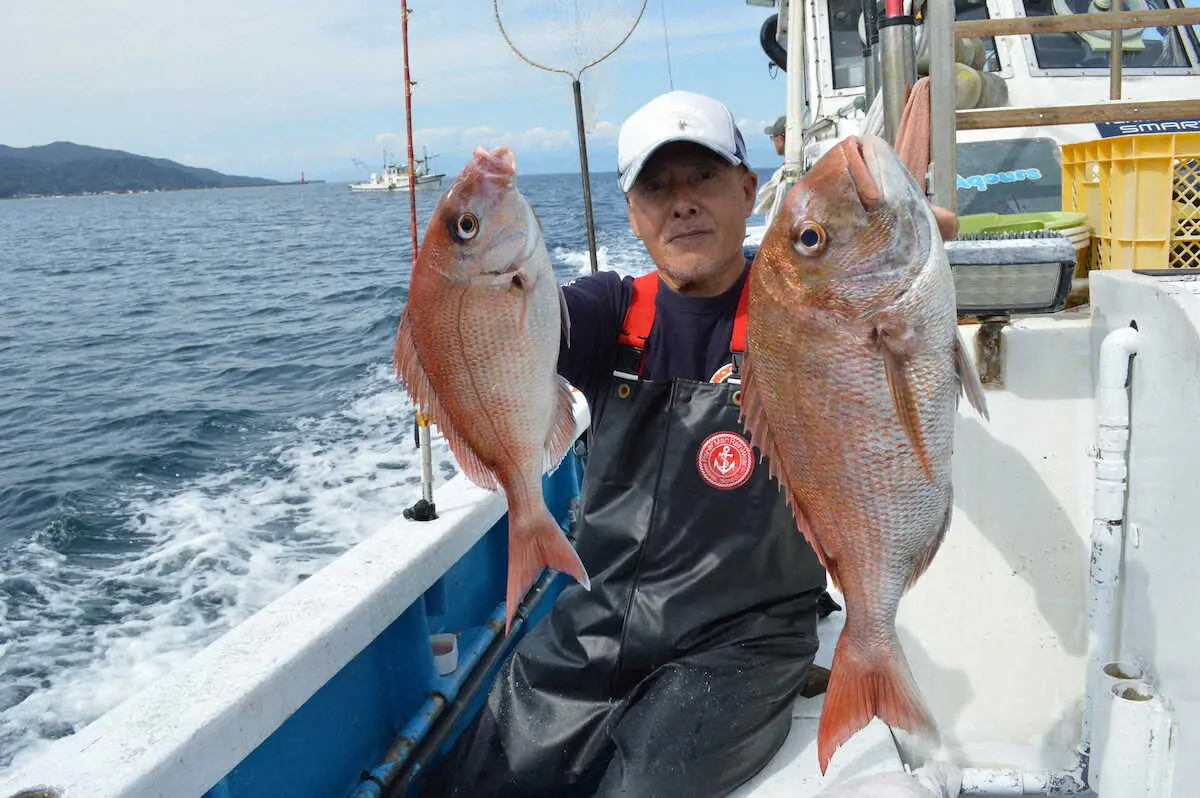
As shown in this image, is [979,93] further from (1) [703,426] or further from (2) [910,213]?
(2) [910,213]

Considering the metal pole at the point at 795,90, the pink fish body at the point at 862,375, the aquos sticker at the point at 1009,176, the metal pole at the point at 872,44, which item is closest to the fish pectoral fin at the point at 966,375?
the pink fish body at the point at 862,375

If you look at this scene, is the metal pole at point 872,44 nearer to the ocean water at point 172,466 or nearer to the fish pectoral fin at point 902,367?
the fish pectoral fin at point 902,367

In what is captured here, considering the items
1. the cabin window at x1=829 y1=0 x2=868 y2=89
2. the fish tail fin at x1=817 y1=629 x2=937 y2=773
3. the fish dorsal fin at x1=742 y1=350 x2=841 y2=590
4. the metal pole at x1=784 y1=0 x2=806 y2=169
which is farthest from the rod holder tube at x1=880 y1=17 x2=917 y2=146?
the cabin window at x1=829 y1=0 x2=868 y2=89

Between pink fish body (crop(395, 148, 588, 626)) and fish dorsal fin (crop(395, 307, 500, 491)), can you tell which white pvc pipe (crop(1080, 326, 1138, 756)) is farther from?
fish dorsal fin (crop(395, 307, 500, 491))

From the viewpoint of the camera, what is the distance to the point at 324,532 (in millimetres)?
7262

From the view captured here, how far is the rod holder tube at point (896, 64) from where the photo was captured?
2807 mm

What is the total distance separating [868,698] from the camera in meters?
1.69

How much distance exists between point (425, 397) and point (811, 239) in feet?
2.58

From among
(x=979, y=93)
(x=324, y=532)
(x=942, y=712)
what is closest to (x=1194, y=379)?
(x=942, y=712)

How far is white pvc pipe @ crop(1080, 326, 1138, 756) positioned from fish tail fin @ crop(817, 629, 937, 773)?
146 centimetres

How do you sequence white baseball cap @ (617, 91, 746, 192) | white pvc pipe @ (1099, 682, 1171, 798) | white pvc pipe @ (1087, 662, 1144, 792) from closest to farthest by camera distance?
1. white baseball cap @ (617, 91, 746, 192)
2. white pvc pipe @ (1099, 682, 1171, 798)
3. white pvc pipe @ (1087, 662, 1144, 792)

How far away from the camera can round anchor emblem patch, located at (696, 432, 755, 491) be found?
7.43ft

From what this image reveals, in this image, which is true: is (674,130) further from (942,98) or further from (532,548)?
(942,98)

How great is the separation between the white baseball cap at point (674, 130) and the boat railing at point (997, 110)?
113 centimetres
